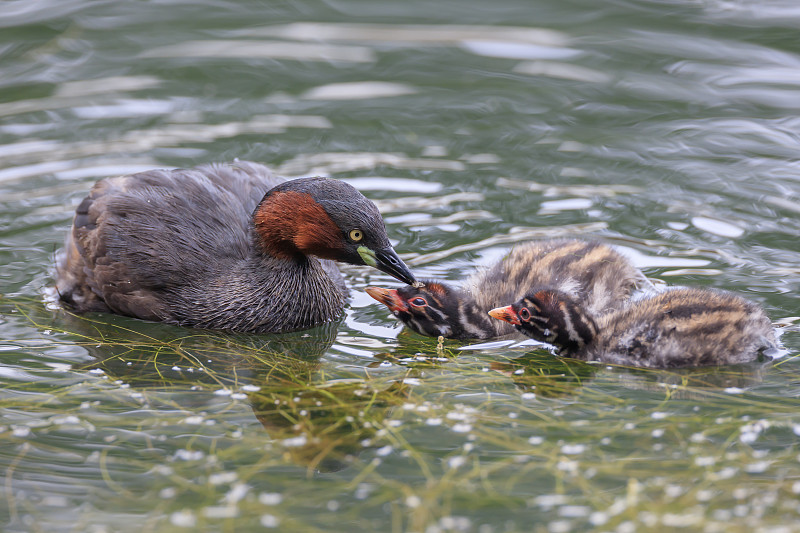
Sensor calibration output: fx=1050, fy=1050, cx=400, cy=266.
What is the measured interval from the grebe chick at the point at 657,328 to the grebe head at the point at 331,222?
2.64ft

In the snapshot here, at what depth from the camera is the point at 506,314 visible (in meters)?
6.04

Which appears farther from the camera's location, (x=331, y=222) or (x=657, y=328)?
(x=331, y=222)

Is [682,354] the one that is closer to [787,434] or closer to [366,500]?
[787,434]

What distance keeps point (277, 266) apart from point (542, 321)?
178cm

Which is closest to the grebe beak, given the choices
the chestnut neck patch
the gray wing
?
the chestnut neck patch

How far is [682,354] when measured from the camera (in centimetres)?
577

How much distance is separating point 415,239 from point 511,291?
1.32 meters

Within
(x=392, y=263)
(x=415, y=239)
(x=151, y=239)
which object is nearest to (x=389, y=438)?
(x=392, y=263)

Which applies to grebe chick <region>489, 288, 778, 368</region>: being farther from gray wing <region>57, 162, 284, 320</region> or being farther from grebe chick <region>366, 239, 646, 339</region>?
gray wing <region>57, 162, 284, 320</region>

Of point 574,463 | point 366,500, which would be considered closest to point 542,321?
point 574,463

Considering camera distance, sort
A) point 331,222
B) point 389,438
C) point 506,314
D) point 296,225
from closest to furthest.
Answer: point 389,438
point 506,314
point 331,222
point 296,225

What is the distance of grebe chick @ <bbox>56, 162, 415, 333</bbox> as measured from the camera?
6383 millimetres

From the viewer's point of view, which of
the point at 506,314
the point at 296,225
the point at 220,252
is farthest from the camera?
the point at 220,252

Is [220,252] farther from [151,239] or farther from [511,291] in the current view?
[511,291]
